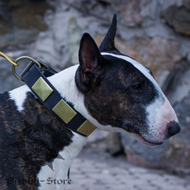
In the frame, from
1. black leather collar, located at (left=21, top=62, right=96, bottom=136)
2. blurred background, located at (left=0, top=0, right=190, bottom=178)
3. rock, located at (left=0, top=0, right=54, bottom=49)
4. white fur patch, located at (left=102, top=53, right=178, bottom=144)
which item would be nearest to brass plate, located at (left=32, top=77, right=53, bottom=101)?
black leather collar, located at (left=21, top=62, right=96, bottom=136)

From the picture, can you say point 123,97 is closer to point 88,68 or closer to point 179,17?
point 88,68

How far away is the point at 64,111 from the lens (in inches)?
51.0

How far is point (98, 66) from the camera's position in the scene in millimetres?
1285

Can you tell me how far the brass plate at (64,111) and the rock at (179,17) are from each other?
6.75 feet

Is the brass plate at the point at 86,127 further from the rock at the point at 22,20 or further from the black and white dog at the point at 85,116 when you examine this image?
the rock at the point at 22,20

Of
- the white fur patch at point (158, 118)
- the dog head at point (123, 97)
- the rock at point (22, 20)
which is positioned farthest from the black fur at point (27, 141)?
the rock at point (22, 20)

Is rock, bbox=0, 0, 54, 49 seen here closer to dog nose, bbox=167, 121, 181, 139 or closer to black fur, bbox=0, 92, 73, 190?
black fur, bbox=0, 92, 73, 190

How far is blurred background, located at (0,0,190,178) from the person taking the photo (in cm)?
289

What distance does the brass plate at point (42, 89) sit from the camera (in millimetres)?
1298

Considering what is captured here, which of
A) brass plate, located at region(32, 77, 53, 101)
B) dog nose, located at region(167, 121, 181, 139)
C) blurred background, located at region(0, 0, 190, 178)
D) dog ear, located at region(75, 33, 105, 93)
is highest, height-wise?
dog ear, located at region(75, 33, 105, 93)

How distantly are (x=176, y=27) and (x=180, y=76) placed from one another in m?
0.53

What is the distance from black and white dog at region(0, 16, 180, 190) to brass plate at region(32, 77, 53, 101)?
0.05 metres

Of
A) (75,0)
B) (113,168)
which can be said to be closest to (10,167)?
(113,168)

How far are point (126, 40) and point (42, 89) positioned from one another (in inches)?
78.5
